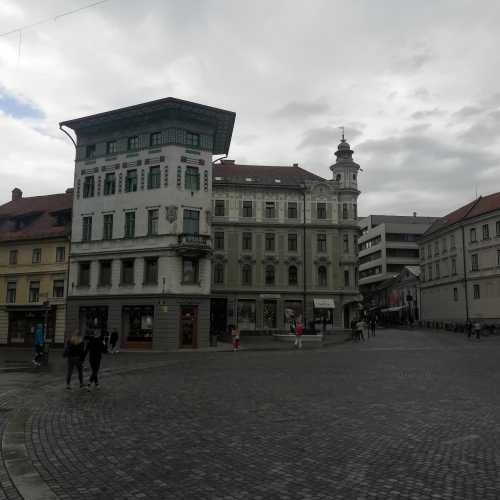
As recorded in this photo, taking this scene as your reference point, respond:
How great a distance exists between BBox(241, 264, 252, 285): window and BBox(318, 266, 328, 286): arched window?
8.11m

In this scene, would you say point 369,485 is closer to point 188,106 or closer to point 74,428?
point 74,428

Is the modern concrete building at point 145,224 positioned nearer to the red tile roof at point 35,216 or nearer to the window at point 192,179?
the window at point 192,179

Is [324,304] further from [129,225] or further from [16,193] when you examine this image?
[16,193]

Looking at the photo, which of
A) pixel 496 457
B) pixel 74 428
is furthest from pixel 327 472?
pixel 74 428

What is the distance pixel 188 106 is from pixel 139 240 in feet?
34.8

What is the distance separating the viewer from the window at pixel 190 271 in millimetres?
37562

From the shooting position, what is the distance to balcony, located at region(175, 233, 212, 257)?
36.9m

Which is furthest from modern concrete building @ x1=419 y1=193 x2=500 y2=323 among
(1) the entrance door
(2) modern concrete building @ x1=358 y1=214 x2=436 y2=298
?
(1) the entrance door

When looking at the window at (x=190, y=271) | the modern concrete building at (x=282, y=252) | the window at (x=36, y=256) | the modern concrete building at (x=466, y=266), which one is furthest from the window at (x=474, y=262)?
the window at (x=36, y=256)

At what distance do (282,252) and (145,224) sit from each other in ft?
82.3

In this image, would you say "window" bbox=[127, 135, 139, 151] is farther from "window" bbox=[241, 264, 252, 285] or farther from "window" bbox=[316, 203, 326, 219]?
"window" bbox=[316, 203, 326, 219]

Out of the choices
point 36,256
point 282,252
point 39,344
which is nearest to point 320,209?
point 282,252

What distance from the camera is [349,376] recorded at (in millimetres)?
18094

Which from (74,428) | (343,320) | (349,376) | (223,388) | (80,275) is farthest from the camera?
(343,320)
